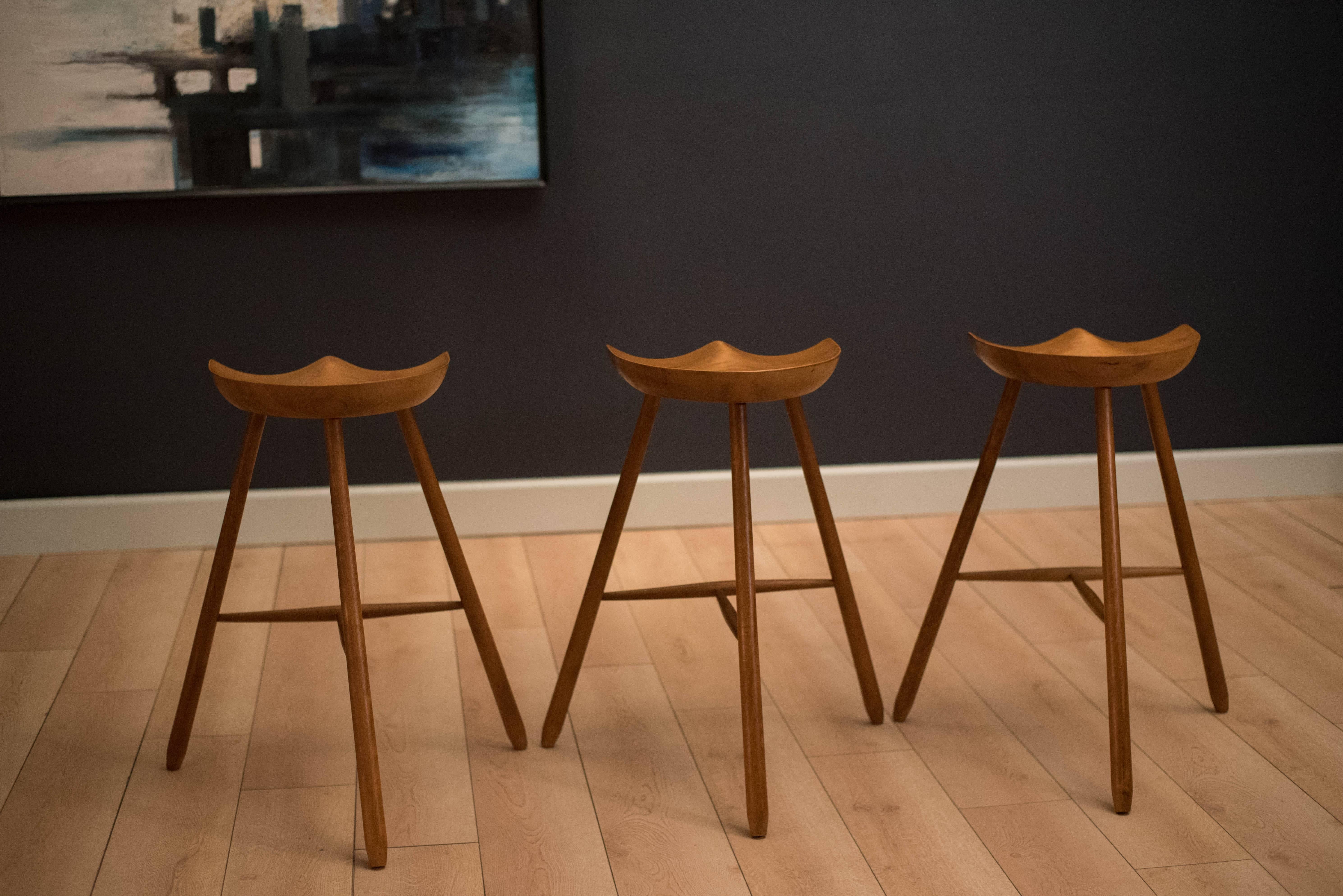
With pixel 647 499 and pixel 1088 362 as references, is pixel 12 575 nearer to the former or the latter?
pixel 647 499

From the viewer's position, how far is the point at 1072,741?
231cm

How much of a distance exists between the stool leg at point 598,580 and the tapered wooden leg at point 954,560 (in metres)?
0.62

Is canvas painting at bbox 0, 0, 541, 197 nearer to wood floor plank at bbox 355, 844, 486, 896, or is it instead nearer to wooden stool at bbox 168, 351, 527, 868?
wooden stool at bbox 168, 351, 527, 868

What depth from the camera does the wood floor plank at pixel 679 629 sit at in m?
2.51

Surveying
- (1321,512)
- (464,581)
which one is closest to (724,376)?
(464,581)

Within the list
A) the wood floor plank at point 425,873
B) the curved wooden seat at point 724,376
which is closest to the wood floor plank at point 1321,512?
the curved wooden seat at point 724,376

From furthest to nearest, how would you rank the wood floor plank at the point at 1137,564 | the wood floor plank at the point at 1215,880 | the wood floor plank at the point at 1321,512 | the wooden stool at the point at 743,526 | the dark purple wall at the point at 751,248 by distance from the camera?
the wood floor plank at the point at 1321,512 < the dark purple wall at the point at 751,248 < the wood floor plank at the point at 1137,564 < the wooden stool at the point at 743,526 < the wood floor plank at the point at 1215,880

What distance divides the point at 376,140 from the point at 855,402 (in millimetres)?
1476

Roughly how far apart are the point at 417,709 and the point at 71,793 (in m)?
0.63

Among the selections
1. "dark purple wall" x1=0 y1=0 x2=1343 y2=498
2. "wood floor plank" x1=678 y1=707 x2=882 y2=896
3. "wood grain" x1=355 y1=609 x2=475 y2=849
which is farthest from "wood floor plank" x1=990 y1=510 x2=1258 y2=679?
"wood grain" x1=355 y1=609 x2=475 y2=849

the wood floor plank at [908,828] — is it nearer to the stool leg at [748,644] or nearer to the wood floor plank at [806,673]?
the wood floor plank at [806,673]

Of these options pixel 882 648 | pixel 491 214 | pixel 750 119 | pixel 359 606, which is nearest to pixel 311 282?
pixel 491 214

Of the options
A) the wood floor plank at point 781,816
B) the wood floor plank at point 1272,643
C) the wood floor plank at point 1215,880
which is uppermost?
the wood floor plank at point 1272,643

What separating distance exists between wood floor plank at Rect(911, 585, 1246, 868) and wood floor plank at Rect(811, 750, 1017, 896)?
0.74 feet
